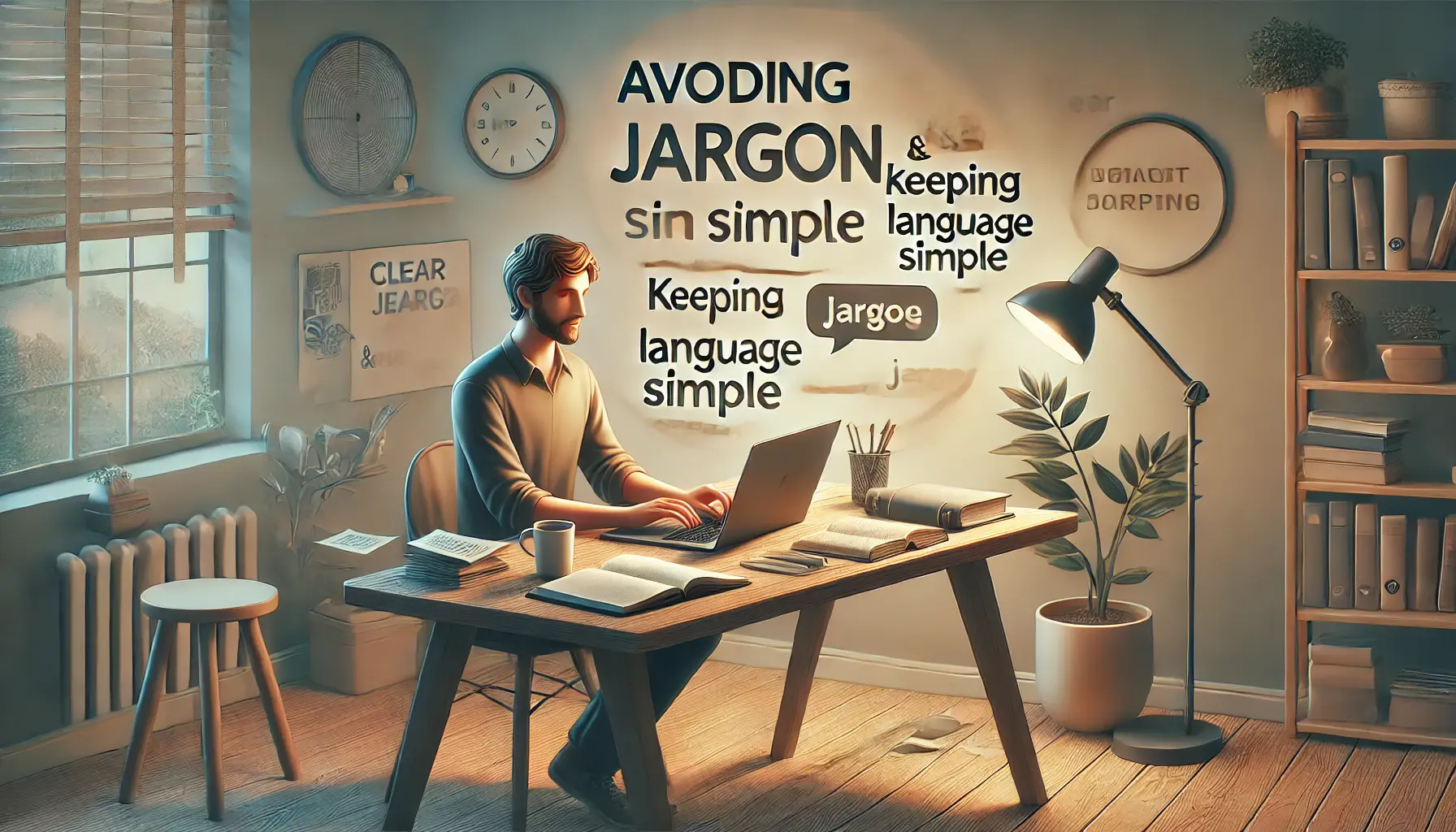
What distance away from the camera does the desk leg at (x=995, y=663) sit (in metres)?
3.77

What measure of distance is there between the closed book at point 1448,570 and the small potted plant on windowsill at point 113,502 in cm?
354

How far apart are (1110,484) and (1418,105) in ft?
4.26

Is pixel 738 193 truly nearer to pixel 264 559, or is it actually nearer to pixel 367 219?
pixel 367 219

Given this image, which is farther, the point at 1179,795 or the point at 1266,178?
the point at 1266,178

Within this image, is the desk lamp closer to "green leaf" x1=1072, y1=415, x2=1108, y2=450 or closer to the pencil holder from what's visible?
"green leaf" x1=1072, y1=415, x2=1108, y2=450

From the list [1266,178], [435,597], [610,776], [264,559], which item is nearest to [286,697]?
[264,559]

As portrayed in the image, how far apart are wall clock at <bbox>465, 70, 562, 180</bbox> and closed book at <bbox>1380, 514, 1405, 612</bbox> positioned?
9.14ft

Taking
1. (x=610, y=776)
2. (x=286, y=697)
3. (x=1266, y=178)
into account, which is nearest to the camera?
(x=610, y=776)

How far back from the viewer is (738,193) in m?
4.87

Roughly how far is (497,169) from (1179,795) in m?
2.89

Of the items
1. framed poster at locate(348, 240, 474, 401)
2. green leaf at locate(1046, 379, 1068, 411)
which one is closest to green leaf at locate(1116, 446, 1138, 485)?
green leaf at locate(1046, 379, 1068, 411)

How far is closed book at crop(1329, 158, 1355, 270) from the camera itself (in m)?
4.11

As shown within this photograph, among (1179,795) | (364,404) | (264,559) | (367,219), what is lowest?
(1179,795)

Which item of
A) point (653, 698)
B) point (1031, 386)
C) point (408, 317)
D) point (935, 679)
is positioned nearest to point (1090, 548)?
point (1031, 386)
